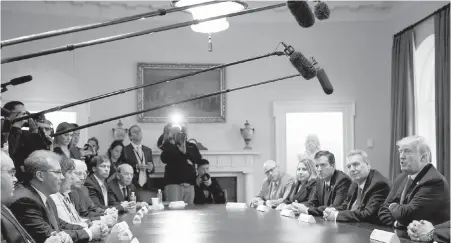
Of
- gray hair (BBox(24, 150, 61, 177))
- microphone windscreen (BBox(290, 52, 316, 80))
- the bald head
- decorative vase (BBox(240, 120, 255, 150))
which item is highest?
microphone windscreen (BBox(290, 52, 316, 80))

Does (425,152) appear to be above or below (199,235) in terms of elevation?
above

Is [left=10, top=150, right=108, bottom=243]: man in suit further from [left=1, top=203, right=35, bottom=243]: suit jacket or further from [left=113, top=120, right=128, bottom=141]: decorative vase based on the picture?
[left=113, top=120, right=128, bottom=141]: decorative vase

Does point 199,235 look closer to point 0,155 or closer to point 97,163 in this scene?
point 0,155

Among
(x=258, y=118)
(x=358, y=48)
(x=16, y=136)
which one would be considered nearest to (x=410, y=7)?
(x=358, y=48)

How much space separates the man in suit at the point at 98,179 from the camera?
561 cm

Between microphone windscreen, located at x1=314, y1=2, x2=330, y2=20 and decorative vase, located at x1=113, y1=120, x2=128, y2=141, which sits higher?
microphone windscreen, located at x1=314, y1=2, x2=330, y2=20

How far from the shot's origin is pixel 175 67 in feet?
31.1

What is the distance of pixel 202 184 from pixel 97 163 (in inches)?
113

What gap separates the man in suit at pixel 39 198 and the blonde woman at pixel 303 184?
309 centimetres

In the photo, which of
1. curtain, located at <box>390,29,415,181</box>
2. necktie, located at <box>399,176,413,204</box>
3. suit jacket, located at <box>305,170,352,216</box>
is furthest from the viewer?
curtain, located at <box>390,29,415,181</box>

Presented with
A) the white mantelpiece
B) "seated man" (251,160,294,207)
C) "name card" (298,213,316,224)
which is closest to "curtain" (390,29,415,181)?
the white mantelpiece

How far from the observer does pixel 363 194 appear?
14.8 feet

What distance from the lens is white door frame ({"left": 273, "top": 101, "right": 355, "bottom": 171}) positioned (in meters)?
9.68

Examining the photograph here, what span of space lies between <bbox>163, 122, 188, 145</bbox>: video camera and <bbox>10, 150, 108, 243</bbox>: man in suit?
14.9ft
